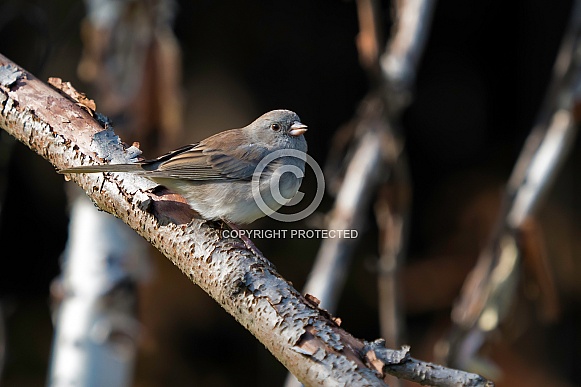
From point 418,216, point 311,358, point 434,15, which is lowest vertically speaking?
point 311,358

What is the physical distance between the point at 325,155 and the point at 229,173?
9.89ft

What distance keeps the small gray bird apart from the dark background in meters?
2.58

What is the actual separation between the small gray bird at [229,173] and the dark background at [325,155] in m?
2.58

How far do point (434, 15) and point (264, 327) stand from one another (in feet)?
14.4

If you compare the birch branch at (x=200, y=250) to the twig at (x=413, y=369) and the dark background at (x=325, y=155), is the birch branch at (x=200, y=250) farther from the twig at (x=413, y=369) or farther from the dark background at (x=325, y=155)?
the dark background at (x=325, y=155)

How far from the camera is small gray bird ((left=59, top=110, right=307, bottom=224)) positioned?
234 centimetres

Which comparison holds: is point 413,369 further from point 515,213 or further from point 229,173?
point 515,213

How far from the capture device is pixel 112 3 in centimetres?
361

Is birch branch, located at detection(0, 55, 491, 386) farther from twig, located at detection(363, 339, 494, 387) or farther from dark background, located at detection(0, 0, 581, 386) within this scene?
dark background, located at detection(0, 0, 581, 386)

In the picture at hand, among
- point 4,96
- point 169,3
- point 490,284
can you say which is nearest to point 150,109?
point 169,3

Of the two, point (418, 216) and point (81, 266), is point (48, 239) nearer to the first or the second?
point (81, 266)

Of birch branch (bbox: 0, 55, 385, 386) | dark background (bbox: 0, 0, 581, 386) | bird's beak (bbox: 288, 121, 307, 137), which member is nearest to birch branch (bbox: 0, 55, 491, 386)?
birch branch (bbox: 0, 55, 385, 386)

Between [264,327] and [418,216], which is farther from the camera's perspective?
[418,216]

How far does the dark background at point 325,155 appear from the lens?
538 centimetres
